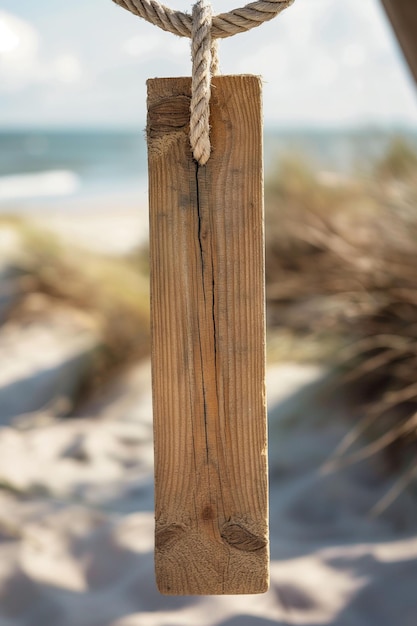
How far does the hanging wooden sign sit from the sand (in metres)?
0.66

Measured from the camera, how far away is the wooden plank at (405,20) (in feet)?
4.07

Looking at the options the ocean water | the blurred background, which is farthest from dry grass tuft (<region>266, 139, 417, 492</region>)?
the ocean water

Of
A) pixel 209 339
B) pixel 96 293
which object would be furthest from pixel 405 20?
pixel 96 293

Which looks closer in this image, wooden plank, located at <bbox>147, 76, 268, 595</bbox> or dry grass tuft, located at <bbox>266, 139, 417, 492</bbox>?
wooden plank, located at <bbox>147, 76, 268, 595</bbox>

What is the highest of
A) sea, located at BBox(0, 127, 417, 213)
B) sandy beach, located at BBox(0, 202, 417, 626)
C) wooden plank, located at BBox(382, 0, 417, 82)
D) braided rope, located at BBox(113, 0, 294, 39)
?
sea, located at BBox(0, 127, 417, 213)

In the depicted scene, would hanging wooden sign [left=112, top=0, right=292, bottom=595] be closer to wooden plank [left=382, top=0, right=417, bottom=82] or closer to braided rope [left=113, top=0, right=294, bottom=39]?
braided rope [left=113, top=0, right=294, bottom=39]

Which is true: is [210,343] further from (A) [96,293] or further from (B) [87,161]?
(B) [87,161]

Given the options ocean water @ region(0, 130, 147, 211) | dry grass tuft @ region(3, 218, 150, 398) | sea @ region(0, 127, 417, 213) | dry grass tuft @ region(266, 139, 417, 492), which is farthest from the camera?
ocean water @ region(0, 130, 147, 211)

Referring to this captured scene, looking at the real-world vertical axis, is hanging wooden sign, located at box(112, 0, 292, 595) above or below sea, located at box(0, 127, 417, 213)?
below

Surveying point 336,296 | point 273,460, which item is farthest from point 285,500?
point 336,296

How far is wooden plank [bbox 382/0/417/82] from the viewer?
48.9 inches

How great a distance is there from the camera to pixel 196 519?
0.86 m

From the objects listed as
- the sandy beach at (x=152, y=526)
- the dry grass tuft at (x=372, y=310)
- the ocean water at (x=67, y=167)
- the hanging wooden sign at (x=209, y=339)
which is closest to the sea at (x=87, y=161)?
the ocean water at (x=67, y=167)

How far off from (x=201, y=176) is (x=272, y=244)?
285 cm
